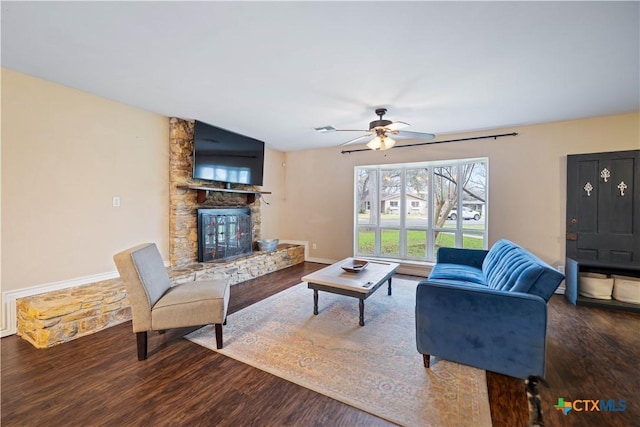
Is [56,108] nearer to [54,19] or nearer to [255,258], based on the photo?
[54,19]

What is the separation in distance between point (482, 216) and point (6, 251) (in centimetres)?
601

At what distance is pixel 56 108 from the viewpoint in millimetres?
2904

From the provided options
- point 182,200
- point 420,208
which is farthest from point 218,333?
point 420,208

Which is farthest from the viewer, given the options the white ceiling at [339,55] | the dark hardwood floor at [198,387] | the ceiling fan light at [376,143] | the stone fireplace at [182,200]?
the stone fireplace at [182,200]

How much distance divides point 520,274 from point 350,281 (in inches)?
59.5

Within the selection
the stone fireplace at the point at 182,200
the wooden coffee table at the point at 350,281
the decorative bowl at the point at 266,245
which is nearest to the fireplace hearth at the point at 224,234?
the stone fireplace at the point at 182,200

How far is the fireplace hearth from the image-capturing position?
427cm

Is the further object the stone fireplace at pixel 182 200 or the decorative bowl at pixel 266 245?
the decorative bowl at pixel 266 245

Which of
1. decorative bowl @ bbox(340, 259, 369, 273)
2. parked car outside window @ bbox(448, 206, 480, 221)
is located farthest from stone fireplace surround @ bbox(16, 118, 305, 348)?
parked car outside window @ bbox(448, 206, 480, 221)

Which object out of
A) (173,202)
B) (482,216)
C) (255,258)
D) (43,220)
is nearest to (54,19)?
(43,220)

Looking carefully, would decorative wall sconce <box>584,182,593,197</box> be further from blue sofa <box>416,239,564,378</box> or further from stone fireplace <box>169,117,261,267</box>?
stone fireplace <box>169,117,261,267</box>

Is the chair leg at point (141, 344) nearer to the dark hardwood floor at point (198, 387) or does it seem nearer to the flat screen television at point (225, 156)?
the dark hardwood floor at point (198, 387)

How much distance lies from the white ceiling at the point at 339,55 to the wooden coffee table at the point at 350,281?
2041mm

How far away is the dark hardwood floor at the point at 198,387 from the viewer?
1669 millimetres
